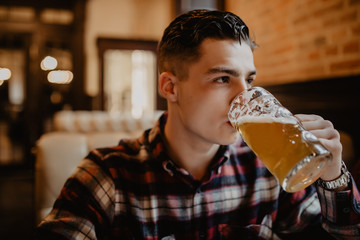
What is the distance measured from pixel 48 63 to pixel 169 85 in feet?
18.5

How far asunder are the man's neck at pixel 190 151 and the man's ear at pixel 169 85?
11 centimetres

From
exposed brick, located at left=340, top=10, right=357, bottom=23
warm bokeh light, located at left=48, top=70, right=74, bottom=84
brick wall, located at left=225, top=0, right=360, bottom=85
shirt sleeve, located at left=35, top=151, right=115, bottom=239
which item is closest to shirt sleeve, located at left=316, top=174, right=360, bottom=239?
shirt sleeve, located at left=35, top=151, right=115, bottom=239

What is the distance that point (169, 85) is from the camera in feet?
3.77

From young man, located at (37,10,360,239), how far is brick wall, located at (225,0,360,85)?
0.72 meters

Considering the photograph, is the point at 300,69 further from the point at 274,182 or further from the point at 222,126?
the point at 222,126

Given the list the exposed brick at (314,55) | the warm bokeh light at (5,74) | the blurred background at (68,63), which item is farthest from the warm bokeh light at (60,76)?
the exposed brick at (314,55)

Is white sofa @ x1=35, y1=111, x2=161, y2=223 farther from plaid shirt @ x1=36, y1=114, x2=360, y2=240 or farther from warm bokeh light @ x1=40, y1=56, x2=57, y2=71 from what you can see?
warm bokeh light @ x1=40, y1=56, x2=57, y2=71

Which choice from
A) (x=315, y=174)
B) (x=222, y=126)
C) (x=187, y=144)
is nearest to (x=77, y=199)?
(x=187, y=144)

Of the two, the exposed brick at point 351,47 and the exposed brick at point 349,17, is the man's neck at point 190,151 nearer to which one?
the exposed brick at point 351,47

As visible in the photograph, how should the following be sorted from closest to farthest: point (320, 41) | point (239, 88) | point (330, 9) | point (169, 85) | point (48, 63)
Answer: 1. point (239, 88)
2. point (169, 85)
3. point (330, 9)
4. point (320, 41)
5. point (48, 63)

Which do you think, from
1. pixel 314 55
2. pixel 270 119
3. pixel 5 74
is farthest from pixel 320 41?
pixel 5 74

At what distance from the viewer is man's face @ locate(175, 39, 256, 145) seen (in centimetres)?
98

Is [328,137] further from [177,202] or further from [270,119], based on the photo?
[177,202]

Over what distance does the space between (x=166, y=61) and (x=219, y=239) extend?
699mm
